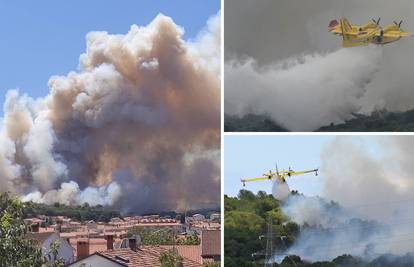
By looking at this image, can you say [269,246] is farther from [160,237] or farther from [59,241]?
[59,241]

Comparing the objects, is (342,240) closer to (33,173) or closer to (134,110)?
(134,110)

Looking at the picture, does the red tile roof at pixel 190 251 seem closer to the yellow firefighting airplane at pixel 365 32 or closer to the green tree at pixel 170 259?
the green tree at pixel 170 259

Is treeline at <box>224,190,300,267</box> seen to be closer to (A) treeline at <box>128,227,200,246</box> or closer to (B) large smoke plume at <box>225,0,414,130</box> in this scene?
(A) treeline at <box>128,227,200,246</box>

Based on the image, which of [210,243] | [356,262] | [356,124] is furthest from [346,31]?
[210,243]

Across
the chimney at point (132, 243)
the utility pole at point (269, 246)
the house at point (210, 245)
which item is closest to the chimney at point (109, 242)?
the chimney at point (132, 243)

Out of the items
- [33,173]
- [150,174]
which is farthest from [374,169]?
[33,173]

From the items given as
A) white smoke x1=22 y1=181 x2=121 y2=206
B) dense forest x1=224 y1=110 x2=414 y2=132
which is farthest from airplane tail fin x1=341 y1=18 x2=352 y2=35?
white smoke x1=22 y1=181 x2=121 y2=206
